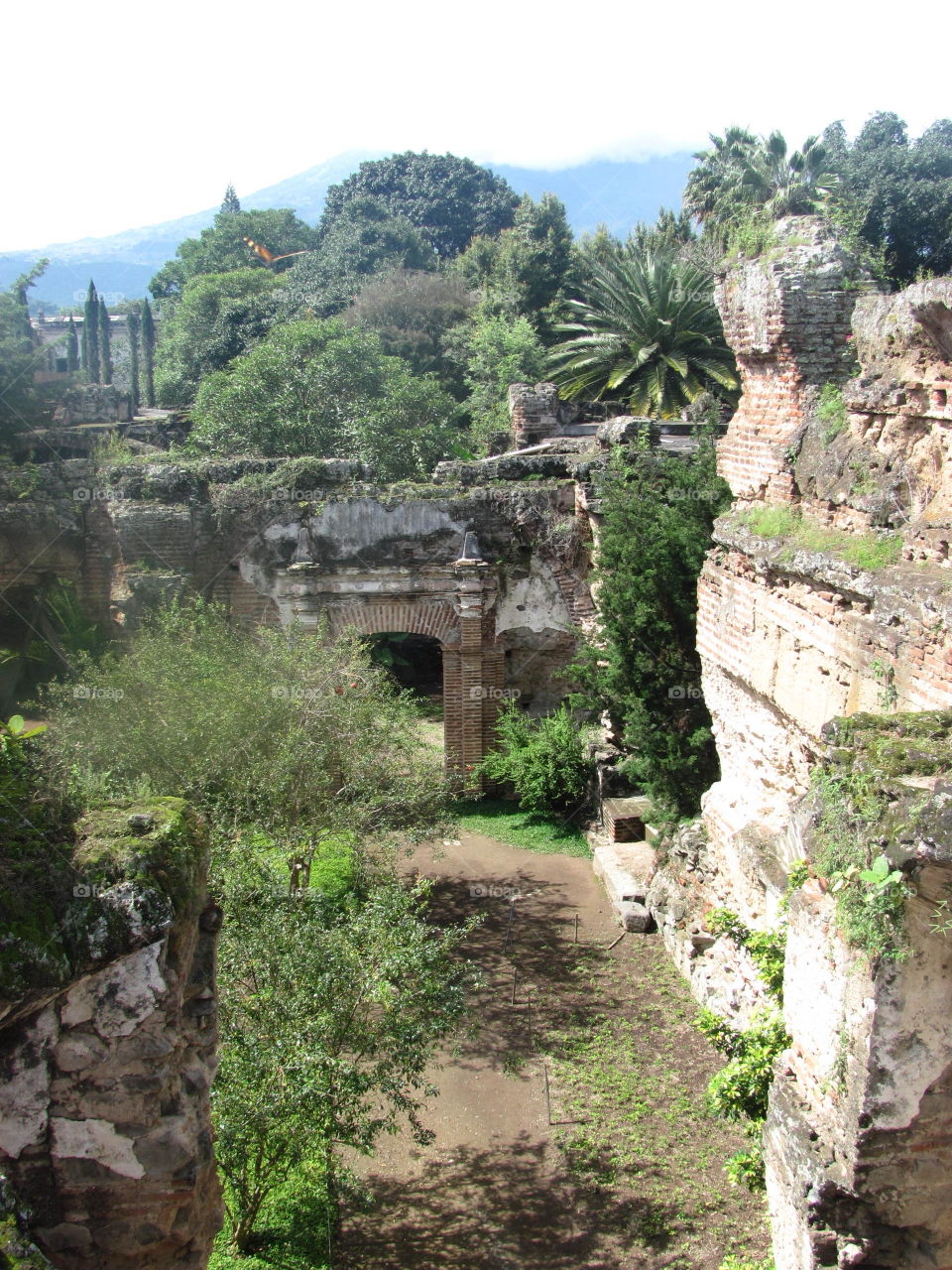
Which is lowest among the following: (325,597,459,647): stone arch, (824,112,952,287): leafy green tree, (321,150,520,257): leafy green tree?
(325,597,459,647): stone arch

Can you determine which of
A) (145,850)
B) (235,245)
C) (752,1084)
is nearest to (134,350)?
(235,245)

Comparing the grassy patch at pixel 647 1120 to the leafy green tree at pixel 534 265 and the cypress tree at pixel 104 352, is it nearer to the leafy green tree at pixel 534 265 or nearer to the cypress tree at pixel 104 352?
the leafy green tree at pixel 534 265

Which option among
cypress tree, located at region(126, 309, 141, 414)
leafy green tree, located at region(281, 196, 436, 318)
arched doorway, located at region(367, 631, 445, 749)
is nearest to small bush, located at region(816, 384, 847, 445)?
arched doorway, located at region(367, 631, 445, 749)

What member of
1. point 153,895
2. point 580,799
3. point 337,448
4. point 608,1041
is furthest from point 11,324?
point 153,895

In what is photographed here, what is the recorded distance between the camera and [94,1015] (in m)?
3.94

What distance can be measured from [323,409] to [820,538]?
16.6 meters

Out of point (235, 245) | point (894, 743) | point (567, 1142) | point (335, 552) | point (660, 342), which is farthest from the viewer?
point (235, 245)

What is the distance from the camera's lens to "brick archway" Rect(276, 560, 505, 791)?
14031 mm

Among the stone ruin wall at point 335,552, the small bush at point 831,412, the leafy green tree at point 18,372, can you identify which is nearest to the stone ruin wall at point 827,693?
the small bush at point 831,412

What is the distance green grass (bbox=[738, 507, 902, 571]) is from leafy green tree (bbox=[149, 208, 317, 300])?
4081 centimetres

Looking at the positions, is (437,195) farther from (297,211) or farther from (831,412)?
(297,211)

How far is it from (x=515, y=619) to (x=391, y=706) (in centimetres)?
411

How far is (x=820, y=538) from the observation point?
254 inches

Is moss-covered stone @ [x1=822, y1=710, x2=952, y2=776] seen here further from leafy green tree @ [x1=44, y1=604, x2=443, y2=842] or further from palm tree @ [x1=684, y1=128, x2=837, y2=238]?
palm tree @ [x1=684, y1=128, x2=837, y2=238]
